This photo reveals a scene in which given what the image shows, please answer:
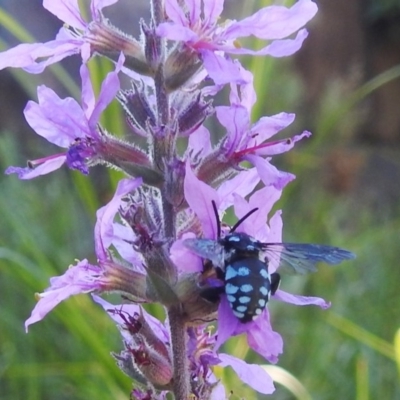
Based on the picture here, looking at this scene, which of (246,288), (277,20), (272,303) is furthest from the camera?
(272,303)

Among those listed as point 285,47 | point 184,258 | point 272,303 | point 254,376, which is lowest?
point 272,303

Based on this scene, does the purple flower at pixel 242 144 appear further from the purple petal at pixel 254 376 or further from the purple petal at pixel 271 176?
the purple petal at pixel 254 376

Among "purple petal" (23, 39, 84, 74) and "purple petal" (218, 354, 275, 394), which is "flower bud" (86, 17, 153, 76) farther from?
"purple petal" (218, 354, 275, 394)

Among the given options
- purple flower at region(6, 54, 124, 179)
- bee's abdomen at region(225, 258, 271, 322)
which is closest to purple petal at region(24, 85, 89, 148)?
purple flower at region(6, 54, 124, 179)

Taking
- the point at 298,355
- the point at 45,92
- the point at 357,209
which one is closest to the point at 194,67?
the point at 45,92

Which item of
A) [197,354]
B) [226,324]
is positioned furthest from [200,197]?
[197,354]

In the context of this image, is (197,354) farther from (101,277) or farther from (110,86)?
(110,86)

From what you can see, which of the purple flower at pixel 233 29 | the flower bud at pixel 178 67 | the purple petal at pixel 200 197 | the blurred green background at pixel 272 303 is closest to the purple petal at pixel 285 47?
the purple flower at pixel 233 29
